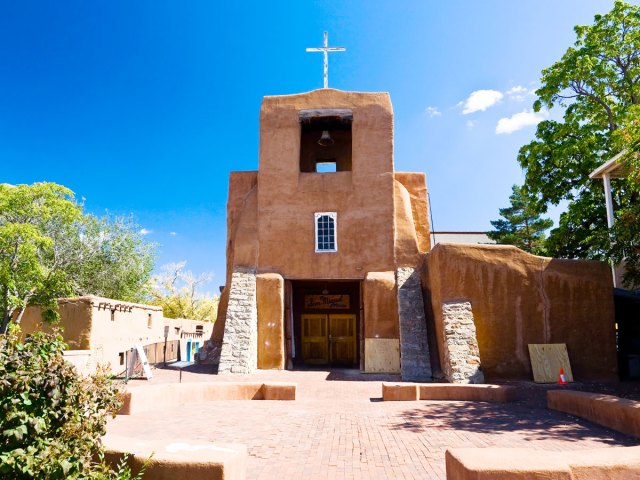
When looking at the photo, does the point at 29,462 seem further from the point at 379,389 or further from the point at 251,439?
the point at 379,389

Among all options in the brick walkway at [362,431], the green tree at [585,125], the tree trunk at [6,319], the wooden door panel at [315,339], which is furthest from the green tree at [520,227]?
the tree trunk at [6,319]

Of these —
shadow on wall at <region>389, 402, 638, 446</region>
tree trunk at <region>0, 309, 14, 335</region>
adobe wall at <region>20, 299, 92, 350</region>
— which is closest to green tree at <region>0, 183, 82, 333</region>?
tree trunk at <region>0, 309, 14, 335</region>

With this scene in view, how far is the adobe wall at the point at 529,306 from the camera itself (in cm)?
1362

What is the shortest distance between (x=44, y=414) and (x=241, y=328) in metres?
13.1

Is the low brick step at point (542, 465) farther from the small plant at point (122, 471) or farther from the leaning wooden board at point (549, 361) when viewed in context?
the leaning wooden board at point (549, 361)

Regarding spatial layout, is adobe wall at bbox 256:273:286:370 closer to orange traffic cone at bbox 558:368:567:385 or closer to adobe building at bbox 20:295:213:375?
adobe building at bbox 20:295:213:375

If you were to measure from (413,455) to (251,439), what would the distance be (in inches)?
99.9

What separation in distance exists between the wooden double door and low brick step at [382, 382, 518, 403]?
10.1 metres

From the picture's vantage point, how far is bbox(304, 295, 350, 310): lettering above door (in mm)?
21312

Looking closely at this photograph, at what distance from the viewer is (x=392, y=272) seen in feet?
57.6

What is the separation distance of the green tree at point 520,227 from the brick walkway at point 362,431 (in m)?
23.1

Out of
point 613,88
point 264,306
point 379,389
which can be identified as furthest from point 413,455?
point 613,88

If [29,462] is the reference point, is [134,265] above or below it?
above

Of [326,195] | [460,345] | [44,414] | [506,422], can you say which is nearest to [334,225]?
[326,195]
